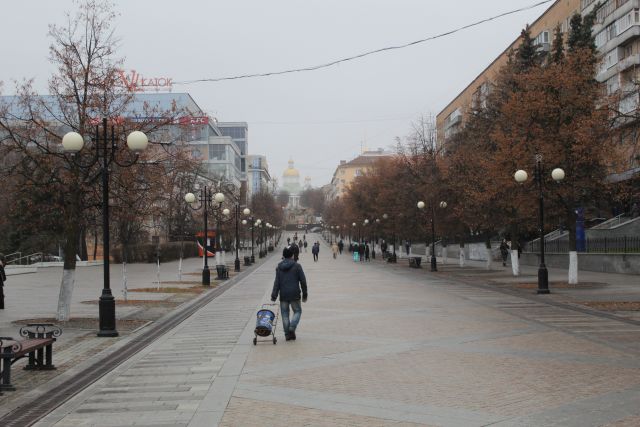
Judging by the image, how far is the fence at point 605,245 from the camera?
3334cm

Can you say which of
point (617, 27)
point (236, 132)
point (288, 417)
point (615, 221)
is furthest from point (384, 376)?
point (236, 132)

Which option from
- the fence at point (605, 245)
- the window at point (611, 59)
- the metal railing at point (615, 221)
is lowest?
the fence at point (605, 245)

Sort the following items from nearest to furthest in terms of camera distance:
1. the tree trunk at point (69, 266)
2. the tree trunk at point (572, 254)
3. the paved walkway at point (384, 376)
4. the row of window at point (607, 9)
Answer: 1. the paved walkway at point (384, 376)
2. the tree trunk at point (69, 266)
3. the tree trunk at point (572, 254)
4. the row of window at point (607, 9)

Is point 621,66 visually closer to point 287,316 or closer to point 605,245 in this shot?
point 605,245

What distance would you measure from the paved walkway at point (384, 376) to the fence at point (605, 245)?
54.5ft

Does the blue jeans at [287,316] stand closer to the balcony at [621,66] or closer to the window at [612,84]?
the balcony at [621,66]

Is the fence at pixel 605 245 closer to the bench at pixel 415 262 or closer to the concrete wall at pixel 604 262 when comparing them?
the concrete wall at pixel 604 262

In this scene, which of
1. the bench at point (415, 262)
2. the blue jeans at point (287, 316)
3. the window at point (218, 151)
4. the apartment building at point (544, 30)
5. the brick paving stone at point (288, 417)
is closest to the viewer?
the brick paving stone at point (288, 417)

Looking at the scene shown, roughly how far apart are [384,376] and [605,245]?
100ft

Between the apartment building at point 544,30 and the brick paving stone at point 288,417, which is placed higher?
the apartment building at point 544,30

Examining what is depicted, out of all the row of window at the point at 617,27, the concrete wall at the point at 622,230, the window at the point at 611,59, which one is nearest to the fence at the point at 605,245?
the concrete wall at the point at 622,230

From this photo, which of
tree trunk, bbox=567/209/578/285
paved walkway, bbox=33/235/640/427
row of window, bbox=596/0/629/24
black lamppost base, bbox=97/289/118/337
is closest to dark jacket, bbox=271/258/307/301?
paved walkway, bbox=33/235/640/427

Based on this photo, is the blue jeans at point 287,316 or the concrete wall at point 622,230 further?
the concrete wall at point 622,230

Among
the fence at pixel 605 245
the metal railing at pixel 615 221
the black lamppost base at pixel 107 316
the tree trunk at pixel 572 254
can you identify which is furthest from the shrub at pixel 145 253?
the black lamppost base at pixel 107 316
